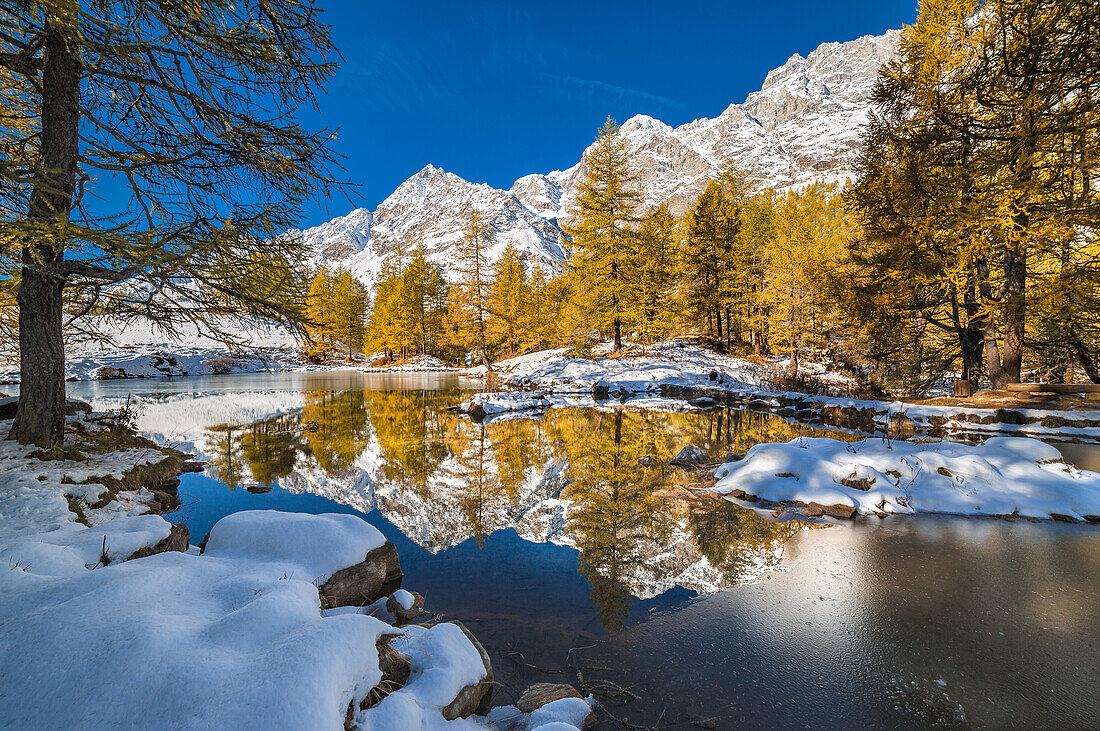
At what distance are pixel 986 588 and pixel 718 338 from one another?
1120 inches

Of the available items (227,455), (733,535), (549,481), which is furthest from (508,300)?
(733,535)

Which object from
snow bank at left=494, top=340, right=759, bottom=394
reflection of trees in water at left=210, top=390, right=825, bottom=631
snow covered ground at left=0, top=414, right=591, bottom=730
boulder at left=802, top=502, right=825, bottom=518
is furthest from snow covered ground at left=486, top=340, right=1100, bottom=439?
snow covered ground at left=0, top=414, right=591, bottom=730

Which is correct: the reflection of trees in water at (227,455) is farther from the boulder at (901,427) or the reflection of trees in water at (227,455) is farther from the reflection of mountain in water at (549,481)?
the boulder at (901,427)

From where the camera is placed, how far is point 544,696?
290 centimetres

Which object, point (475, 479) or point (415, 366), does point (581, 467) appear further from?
point (415, 366)

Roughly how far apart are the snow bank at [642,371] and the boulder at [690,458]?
44.6 feet

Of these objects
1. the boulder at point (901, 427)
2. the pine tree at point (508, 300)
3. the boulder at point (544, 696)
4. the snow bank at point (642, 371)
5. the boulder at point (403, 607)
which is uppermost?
the pine tree at point (508, 300)

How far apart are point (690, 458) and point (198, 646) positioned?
8.78 m

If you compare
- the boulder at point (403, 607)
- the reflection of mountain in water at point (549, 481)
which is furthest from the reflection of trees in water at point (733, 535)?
the boulder at point (403, 607)

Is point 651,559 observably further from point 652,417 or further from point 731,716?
point 652,417

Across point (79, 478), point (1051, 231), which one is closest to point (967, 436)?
point (1051, 231)

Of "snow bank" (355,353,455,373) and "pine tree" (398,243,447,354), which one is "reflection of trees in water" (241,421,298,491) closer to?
"snow bank" (355,353,455,373)

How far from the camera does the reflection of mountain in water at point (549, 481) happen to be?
516 centimetres

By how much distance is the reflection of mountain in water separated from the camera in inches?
203
